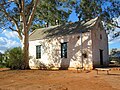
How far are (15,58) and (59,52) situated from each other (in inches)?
215

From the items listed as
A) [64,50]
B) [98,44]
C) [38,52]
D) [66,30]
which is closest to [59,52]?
[64,50]

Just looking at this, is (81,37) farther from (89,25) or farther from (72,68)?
(72,68)

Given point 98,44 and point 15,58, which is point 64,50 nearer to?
point 98,44

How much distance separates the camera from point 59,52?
1061 inches

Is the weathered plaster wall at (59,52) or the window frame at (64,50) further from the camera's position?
the window frame at (64,50)

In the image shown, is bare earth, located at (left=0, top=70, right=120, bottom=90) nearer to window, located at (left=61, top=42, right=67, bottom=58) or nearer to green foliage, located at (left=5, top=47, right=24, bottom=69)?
green foliage, located at (left=5, top=47, right=24, bottom=69)

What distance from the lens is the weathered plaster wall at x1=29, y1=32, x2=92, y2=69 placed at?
2442 cm

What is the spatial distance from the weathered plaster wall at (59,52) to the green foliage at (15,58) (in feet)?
11.5

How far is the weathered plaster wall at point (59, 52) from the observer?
24.4m

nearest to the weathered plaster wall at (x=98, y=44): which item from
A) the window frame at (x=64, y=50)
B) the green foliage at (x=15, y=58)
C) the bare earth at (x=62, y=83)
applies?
the window frame at (x=64, y=50)

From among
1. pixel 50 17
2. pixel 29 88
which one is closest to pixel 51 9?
pixel 50 17

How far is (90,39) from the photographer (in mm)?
24219

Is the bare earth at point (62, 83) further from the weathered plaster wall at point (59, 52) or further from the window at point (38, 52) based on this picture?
the window at point (38, 52)

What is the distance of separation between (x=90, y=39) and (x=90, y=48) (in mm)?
1015
